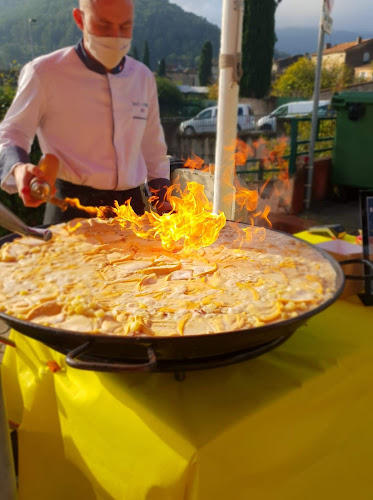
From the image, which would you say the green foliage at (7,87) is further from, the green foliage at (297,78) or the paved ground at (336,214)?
the green foliage at (297,78)

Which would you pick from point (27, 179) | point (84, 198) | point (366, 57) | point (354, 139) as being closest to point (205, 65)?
point (366, 57)

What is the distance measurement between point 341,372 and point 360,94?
23.7ft

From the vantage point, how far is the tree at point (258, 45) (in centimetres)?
1492

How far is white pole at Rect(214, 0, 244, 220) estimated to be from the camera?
91.3 inches

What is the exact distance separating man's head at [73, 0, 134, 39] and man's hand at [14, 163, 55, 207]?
94cm

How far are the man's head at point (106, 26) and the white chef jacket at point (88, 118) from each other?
18cm

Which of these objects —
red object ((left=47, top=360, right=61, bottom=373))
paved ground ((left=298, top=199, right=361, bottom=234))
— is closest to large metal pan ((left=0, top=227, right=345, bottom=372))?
red object ((left=47, top=360, right=61, bottom=373))

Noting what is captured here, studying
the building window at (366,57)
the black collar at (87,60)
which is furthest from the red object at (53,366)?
the building window at (366,57)

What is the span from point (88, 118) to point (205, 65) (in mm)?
42391

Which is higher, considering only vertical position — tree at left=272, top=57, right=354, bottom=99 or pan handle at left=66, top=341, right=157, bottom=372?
tree at left=272, top=57, right=354, bottom=99

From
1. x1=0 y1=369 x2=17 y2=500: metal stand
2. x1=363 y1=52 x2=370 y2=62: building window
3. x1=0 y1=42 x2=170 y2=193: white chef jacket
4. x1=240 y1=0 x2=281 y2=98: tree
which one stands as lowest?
x1=0 y1=369 x2=17 y2=500: metal stand

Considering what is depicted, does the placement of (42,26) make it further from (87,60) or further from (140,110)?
(140,110)

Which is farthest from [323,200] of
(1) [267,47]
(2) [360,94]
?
(1) [267,47]

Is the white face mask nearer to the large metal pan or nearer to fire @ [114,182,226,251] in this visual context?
fire @ [114,182,226,251]
